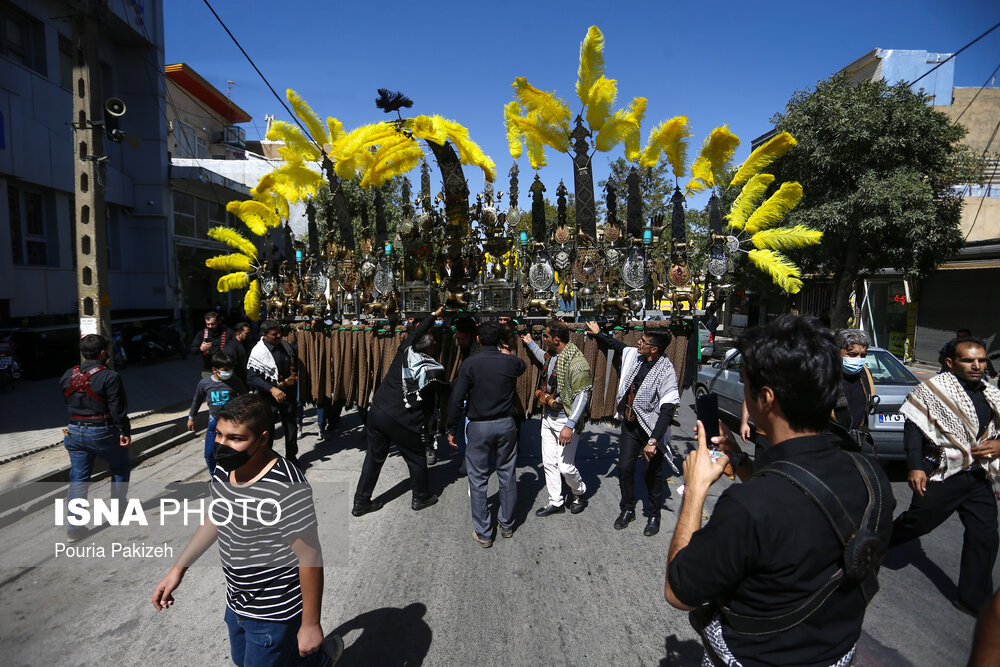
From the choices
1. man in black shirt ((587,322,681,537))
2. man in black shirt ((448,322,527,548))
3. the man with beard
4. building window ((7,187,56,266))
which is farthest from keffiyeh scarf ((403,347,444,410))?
building window ((7,187,56,266))

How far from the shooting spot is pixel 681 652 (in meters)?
2.96

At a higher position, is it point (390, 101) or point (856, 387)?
point (390, 101)

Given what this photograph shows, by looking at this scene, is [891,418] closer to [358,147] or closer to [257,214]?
[358,147]

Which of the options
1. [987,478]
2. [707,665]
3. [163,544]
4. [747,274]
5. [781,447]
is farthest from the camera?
→ [747,274]

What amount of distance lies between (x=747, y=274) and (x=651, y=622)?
15866mm

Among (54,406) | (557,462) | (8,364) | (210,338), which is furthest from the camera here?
(8,364)

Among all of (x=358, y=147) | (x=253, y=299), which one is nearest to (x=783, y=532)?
(x=358, y=147)

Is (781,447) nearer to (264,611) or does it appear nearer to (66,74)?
(264,611)

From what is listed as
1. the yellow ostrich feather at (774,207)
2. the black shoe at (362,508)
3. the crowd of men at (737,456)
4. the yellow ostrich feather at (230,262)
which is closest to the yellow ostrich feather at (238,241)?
the yellow ostrich feather at (230,262)

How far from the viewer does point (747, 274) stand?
55.2 ft

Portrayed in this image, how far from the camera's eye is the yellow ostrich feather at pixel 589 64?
588cm

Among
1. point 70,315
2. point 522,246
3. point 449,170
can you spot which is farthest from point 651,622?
point 70,315

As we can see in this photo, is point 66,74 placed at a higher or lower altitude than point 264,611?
higher

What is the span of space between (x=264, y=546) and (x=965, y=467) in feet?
13.3
